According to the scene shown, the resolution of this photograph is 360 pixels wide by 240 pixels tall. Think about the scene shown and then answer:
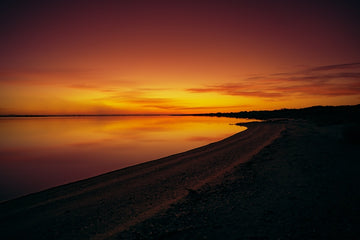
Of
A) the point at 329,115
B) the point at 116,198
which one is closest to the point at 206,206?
the point at 116,198

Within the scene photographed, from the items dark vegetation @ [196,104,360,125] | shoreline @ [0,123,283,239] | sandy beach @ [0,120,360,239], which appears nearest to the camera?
sandy beach @ [0,120,360,239]

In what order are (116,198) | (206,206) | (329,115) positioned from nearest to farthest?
(206,206) < (116,198) < (329,115)

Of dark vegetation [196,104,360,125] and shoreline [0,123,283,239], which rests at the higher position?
dark vegetation [196,104,360,125]

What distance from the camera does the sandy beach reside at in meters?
5.45

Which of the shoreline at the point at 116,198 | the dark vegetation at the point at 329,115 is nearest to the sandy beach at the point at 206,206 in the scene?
the shoreline at the point at 116,198

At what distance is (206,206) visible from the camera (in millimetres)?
6926

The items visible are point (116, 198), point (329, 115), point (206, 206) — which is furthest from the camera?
point (329, 115)

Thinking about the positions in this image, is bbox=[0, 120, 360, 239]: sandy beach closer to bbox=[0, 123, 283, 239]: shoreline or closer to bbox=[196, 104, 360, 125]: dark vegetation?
bbox=[0, 123, 283, 239]: shoreline

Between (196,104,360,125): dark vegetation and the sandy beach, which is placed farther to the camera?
(196,104,360,125): dark vegetation

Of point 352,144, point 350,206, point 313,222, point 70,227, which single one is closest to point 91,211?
point 70,227

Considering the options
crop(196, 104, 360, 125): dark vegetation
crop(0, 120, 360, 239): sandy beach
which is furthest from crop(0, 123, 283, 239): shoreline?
crop(196, 104, 360, 125): dark vegetation

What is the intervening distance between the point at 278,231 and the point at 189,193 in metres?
3.73

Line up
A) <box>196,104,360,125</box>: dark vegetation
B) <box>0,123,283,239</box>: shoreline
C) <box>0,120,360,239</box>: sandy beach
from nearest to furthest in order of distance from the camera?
<box>0,120,360,239</box>: sandy beach, <box>0,123,283,239</box>: shoreline, <box>196,104,360,125</box>: dark vegetation

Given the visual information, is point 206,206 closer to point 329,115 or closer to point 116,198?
point 116,198
